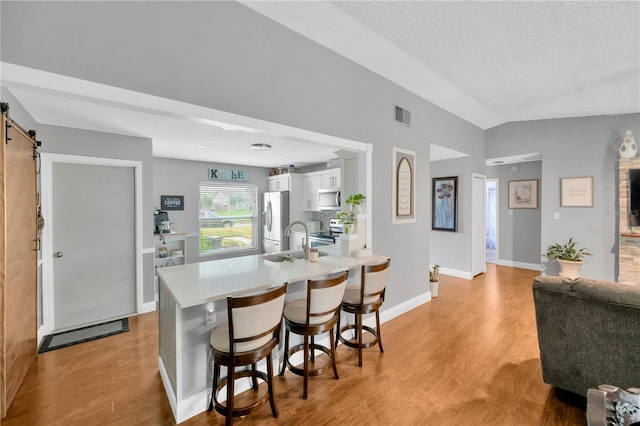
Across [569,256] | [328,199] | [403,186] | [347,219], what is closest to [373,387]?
[347,219]

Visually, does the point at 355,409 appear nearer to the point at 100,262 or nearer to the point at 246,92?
the point at 246,92

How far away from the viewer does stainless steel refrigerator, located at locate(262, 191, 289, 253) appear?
631cm

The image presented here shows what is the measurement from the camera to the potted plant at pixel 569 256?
4.53 meters

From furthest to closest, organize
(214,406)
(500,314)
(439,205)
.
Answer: (439,205) < (500,314) < (214,406)

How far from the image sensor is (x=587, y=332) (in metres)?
1.93

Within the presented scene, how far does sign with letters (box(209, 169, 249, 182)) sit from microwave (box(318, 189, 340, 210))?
1.94 meters

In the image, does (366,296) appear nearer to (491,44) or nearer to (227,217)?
(491,44)

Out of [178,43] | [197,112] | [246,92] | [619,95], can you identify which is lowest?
[197,112]

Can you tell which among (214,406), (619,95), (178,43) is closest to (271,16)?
(178,43)

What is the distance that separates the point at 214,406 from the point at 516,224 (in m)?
6.94

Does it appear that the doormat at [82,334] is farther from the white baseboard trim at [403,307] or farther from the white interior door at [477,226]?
the white interior door at [477,226]

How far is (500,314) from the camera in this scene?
146 inches

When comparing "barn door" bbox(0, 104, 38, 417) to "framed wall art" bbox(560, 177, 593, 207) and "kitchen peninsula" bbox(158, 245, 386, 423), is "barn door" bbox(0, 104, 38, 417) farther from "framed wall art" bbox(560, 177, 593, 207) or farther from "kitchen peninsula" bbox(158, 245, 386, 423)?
"framed wall art" bbox(560, 177, 593, 207)

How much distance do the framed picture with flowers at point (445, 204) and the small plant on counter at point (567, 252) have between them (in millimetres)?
1559
